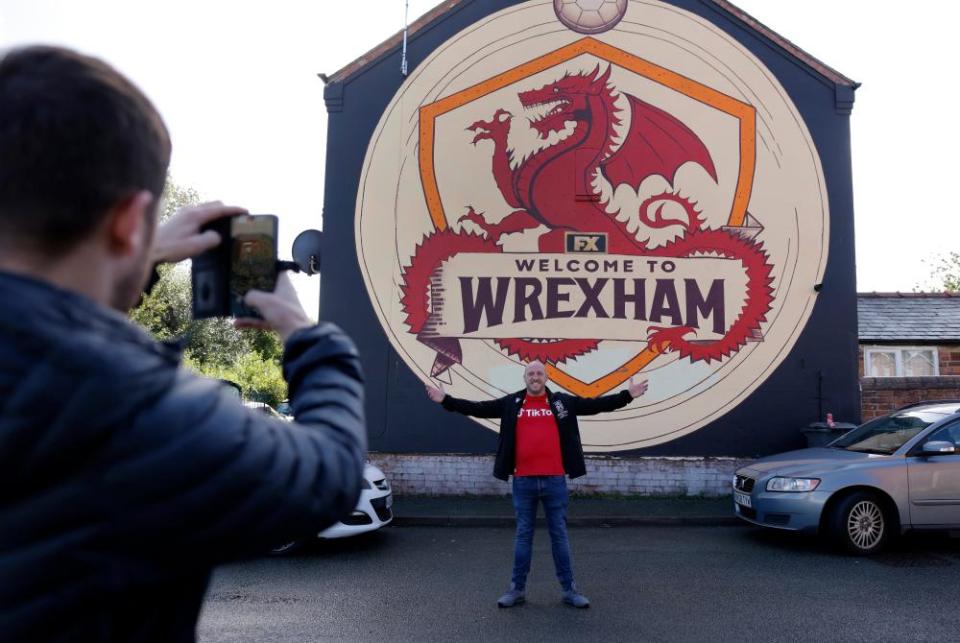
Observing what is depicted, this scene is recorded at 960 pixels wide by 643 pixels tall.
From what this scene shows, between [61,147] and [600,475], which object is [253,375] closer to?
[600,475]

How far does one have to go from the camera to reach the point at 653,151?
41.9ft

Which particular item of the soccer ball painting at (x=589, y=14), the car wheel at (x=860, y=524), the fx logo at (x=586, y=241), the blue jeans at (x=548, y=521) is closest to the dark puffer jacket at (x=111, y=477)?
the blue jeans at (x=548, y=521)

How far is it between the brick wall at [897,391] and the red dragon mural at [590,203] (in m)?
2.40

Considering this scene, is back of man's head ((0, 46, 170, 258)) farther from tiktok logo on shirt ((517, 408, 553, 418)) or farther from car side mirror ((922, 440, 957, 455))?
car side mirror ((922, 440, 957, 455))

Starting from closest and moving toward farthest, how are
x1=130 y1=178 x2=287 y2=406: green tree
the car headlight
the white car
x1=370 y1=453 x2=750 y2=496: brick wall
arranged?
the white car → the car headlight → x1=370 y1=453 x2=750 y2=496: brick wall → x1=130 y1=178 x2=287 y2=406: green tree

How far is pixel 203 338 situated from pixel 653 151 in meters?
26.4

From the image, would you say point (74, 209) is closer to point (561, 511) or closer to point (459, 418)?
point (561, 511)

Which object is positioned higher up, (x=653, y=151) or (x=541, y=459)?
(x=653, y=151)

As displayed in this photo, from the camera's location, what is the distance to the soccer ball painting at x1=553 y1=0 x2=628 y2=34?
1311 centimetres

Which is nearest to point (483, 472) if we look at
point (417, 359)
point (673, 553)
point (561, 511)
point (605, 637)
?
point (417, 359)

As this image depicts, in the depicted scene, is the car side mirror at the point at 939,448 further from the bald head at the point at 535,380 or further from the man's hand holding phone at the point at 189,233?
the man's hand holding phone at the point at 189,233

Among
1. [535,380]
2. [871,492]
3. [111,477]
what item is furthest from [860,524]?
[111,477]

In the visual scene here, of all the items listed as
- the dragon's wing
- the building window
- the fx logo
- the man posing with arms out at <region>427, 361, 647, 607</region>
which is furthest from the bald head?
the building window

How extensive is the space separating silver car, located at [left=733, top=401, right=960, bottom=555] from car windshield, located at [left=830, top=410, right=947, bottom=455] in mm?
112
